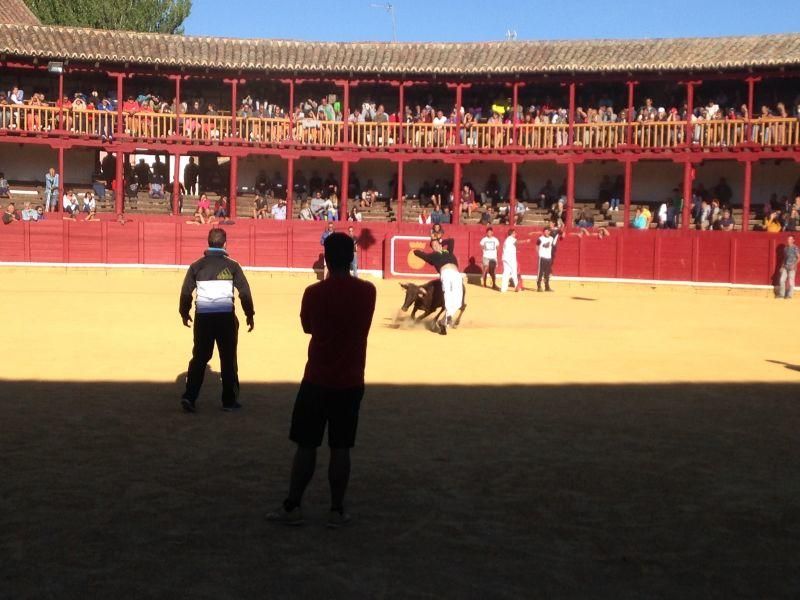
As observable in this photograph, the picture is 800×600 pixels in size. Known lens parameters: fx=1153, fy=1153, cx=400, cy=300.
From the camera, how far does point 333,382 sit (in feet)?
18.3

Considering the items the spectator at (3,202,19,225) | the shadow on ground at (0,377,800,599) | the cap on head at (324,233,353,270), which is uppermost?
the spectator at (3,202,19,225)

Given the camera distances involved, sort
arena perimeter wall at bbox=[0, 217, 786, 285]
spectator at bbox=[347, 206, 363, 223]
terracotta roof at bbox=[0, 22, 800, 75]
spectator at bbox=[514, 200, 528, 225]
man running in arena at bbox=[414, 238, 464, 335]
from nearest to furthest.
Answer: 1. man running in arena at bbox=[414, 238, 464, 335]
2. arena perimeter wall at bbox=[0, 217, 786, 285]
3. terracotta roof at bbox=[0, 22, 800, 75]
4. spectator at bbox=[347, 206, 363, 223]
5. spectator at bbox=[514, 200, 528, 225]

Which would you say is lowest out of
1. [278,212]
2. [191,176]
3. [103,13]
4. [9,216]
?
[9,216]

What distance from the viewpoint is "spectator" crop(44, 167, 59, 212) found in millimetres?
33562

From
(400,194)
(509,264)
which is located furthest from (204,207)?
(509,264)

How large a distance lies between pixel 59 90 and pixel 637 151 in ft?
57.0

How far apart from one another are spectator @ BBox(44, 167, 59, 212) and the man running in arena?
20472 millimetres

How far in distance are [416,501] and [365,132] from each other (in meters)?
29.6

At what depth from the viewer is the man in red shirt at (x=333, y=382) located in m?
5.60

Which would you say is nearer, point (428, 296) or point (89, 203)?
point (428, 296)

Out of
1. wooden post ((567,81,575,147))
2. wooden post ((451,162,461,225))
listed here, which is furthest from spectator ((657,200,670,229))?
wooden post ((451,162,461,225))

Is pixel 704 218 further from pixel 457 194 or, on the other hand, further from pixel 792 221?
pixel 457 194

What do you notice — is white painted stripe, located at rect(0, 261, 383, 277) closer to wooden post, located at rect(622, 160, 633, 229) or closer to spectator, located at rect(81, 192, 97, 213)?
spectator, located at rect(81, 192, 97, 213)

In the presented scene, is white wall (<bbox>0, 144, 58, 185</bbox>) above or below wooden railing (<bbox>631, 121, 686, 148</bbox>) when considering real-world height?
below
